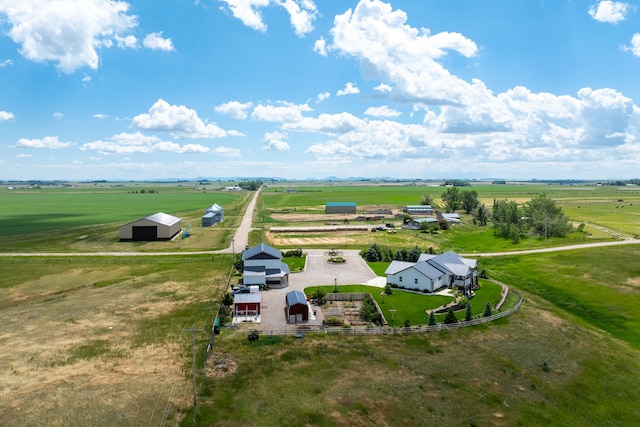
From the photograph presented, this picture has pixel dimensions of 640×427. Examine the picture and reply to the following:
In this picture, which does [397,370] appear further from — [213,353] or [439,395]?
[213,353]

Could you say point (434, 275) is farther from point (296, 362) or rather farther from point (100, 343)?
point (100, 343)

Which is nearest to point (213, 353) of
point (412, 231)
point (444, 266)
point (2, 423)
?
point (2, 423)

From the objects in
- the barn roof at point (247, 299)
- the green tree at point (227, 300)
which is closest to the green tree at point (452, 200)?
the green tree at point (227, 300)

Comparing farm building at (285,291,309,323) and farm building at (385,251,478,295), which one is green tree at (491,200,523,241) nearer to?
farm building at (385,251,478,295)

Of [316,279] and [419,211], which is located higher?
[419,211]

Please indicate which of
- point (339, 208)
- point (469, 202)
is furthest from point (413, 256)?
point (469, 202)

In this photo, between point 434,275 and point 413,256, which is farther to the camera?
point 413,256
